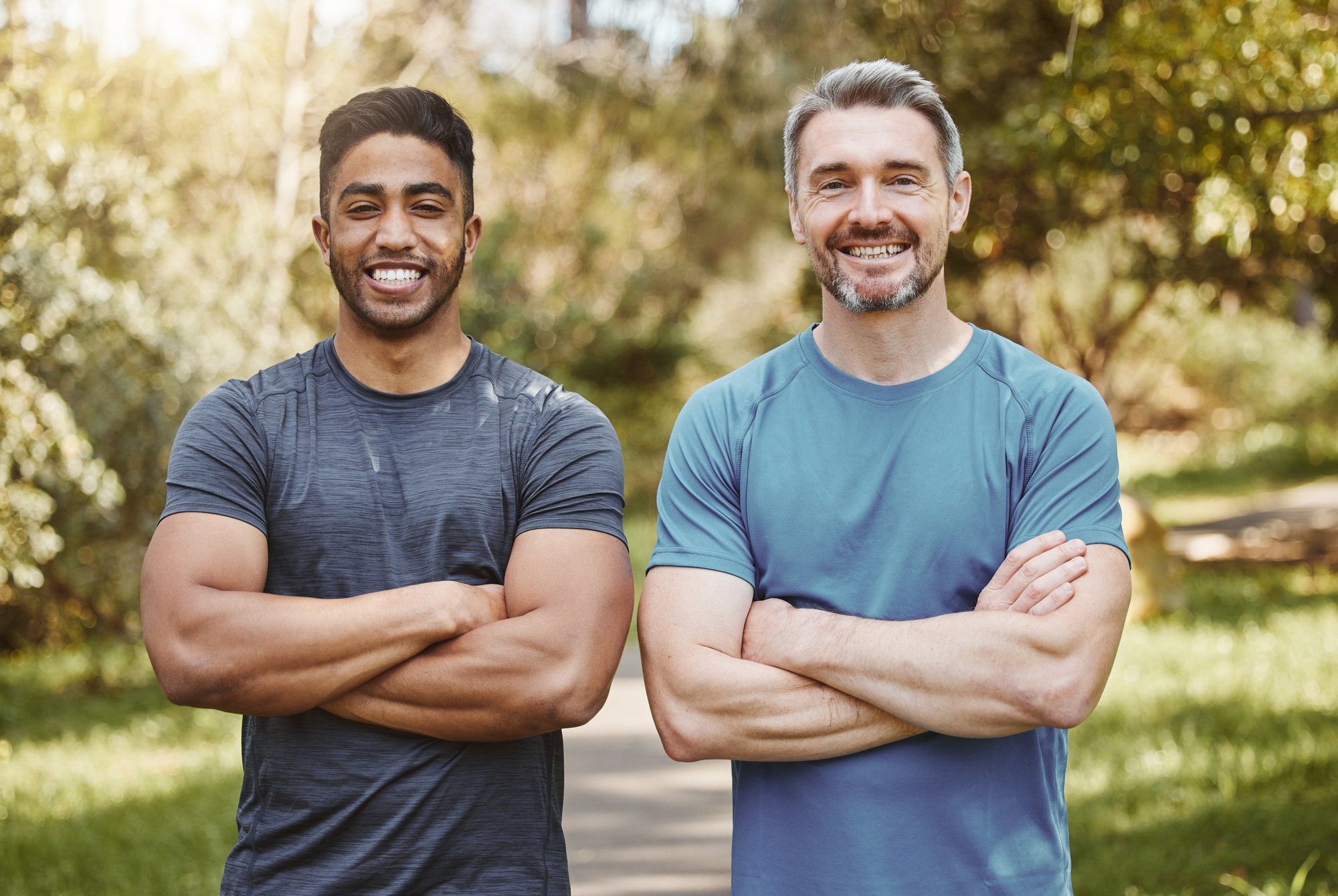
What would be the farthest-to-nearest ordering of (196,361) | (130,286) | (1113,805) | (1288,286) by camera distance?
1. (1288,286)
2. (196,361)
3. (130,286)
4. (1113,805)

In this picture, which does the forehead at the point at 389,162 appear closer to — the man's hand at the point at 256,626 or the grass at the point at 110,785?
the man's hand at the point at 256,626

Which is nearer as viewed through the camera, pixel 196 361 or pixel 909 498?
pixel 909 498

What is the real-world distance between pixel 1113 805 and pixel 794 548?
3.50m

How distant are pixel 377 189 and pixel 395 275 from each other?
171 mm

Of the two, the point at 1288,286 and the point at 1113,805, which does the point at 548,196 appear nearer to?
the point at 1288,286

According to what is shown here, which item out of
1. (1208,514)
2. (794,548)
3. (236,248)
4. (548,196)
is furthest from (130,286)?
(1208,514)

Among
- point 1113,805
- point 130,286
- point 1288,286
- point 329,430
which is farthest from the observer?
point 1288,286

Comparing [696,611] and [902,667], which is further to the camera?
[696,611]

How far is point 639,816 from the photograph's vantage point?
4883 mm

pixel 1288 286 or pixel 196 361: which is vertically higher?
pixel 1288 286

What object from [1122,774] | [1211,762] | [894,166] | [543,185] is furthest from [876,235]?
[543,185]

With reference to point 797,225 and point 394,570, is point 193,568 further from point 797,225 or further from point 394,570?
point 797,225

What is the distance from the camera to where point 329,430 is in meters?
2.24

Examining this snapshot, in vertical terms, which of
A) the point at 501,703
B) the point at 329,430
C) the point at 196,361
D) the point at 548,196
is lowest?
the point at 501,703
